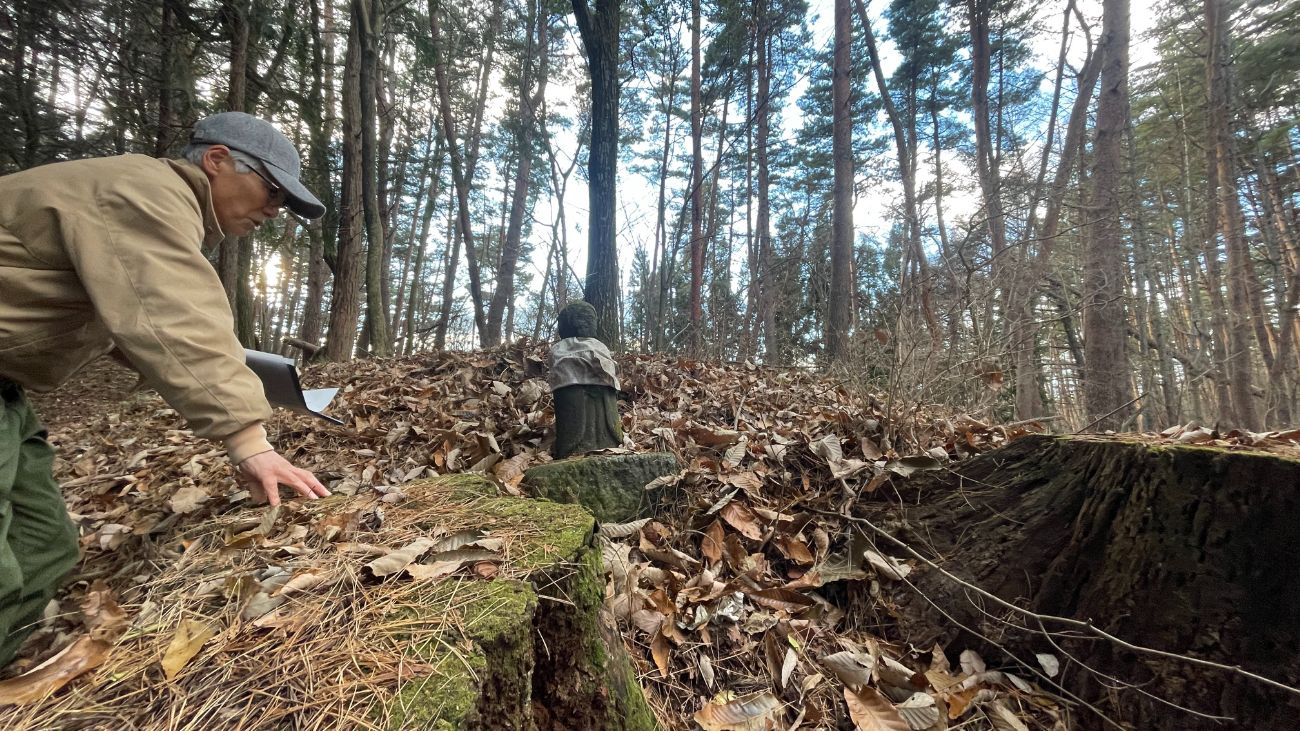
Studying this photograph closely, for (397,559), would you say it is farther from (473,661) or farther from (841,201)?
(841,201)

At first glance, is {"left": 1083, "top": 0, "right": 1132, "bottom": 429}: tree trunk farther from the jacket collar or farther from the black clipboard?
the jacket collar

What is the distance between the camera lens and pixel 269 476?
1.39 meters

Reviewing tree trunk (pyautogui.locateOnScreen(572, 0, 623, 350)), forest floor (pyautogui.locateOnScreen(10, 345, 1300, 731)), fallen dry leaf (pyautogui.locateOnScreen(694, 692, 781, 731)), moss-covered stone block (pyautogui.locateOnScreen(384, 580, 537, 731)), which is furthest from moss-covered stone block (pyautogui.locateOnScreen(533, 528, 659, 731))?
tree trunk (pyautogui.locateOnScreen(572, 0, 623, 350))

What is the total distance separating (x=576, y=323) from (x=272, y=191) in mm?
1921

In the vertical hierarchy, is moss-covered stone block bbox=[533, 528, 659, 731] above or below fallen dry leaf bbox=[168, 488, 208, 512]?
below

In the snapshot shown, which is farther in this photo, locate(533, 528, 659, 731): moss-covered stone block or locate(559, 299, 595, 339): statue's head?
locate(559, 299, 595, 339): statue's head

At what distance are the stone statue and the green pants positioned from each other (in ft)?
6.64

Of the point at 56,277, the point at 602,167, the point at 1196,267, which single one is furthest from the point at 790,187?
the point at 56,277

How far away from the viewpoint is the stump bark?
151 centimetres

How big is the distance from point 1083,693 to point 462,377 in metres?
4.51

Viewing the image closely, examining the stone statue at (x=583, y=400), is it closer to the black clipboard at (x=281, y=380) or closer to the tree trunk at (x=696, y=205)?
the black clipboard at (x=281, y=380)

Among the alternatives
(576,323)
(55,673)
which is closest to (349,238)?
(576,323)

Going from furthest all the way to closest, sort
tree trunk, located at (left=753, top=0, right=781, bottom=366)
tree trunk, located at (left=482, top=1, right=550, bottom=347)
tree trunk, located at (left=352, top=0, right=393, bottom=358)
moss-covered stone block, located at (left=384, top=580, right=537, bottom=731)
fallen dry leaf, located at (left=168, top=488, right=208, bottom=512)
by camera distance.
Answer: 1. tree trunk, located at (left=482, top=1, right=550, bottom=347)
2. tree trunk, located at (left=753, top=0, right=781, bottom=366)
3. tree trunk, located at (left=352, top=0, right=393, bottom=358)
4. fallen dry leaf, located at (left=168, top=488, right=208, bottom=512)
5. moss-covered stone block, located at (left=384, top=580, right=537, bottom=731)

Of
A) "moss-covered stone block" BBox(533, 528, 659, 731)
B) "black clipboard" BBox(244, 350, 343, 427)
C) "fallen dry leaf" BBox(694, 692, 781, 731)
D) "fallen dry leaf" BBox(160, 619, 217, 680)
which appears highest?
"black clipboard" BBox(244, 350, 343, 427)
